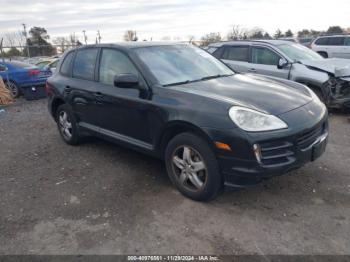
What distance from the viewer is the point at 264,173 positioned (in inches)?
128

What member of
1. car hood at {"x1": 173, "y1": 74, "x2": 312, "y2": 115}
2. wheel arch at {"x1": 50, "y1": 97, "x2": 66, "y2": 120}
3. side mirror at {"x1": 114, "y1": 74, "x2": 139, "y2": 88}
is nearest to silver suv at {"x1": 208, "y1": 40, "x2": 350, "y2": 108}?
car hood at {"x1": 173, "y1": 74, "x2": 312, "y2": 115}

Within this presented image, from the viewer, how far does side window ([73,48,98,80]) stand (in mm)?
5062

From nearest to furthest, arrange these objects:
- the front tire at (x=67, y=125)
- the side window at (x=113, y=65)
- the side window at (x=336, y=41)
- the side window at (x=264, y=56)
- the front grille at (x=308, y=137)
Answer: the front grille at (x=308, y=137) < the side window at (x=113, y=65) < the front tire at (x=67, y=125) < the side window at (x=264, y=56) < the side window at (x=336, y=41)

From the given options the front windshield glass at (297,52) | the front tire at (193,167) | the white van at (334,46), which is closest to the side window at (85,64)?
the front tire at (193,167)

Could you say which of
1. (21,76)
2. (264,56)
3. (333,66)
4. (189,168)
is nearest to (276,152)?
(189,168)

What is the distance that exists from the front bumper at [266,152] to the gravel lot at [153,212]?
48 centimetres

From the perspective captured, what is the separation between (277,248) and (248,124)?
1.13m

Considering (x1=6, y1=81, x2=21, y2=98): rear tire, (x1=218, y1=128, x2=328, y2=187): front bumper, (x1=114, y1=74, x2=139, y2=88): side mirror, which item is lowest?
(x1=6, y1=81, x2=21, y2=98): rear tire

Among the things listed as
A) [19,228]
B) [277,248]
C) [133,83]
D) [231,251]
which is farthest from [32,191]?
[277,248]

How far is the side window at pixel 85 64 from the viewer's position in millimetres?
5062

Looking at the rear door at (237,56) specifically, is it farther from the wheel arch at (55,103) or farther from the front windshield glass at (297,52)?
the wheel arch at (55,103)

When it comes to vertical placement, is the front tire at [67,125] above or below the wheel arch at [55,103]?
below

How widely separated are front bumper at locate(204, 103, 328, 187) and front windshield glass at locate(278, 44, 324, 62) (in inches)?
191

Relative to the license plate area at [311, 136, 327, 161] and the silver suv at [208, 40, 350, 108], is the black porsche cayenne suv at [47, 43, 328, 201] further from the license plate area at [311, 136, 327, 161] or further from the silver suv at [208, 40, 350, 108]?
the silver suv at [208, 40, 350, 108]
